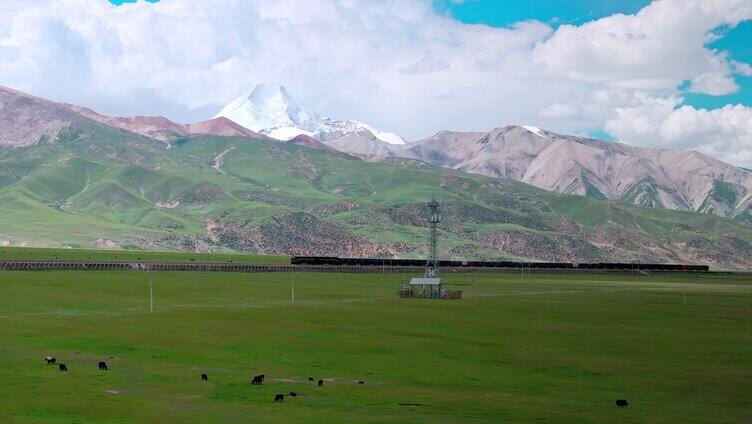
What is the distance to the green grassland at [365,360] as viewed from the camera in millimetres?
43688

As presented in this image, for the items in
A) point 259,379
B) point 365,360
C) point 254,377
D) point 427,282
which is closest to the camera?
point 259,379

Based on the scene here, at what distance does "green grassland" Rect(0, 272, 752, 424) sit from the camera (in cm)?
4369

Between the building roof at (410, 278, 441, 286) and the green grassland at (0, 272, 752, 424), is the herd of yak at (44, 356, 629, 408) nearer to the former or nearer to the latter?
the green grassland at (0, 272, 752, 424)

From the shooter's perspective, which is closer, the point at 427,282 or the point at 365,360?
the point at 365,360

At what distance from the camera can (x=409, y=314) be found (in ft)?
328

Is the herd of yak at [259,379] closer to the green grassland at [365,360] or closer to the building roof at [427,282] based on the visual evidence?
the green grassland at [365,360]

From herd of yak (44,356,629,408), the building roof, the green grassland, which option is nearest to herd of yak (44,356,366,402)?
herd of yak (44,356,629,408)

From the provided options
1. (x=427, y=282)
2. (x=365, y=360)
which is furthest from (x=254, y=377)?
(x=427, y=282)

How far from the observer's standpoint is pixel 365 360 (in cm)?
6188

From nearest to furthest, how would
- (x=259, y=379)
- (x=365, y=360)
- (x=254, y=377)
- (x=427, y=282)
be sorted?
(x=259, y=379), (x=254, y=377), (x=365, y=360), (x=427, y=282)

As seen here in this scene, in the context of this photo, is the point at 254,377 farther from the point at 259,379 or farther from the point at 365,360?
the point at 365,360

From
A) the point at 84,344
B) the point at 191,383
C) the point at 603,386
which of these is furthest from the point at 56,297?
the point at 603,386

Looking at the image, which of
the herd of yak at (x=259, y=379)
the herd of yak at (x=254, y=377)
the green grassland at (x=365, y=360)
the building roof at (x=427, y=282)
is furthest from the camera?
the building roof at (x=427, y=282)

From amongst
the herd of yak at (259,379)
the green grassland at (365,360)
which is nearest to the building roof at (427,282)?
the green grassland at (365,360)
